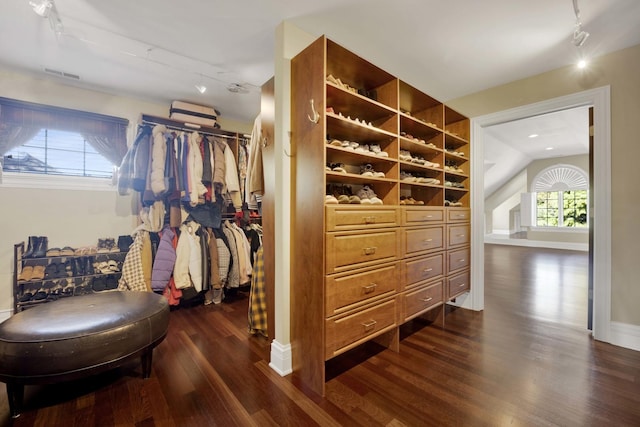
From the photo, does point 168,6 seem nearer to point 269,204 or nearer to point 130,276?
point 269,204

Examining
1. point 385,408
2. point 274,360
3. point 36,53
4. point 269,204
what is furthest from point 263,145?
point 36,53

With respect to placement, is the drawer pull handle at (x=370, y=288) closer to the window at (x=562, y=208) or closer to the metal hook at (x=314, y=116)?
the metal hook at (x=314, y=116)

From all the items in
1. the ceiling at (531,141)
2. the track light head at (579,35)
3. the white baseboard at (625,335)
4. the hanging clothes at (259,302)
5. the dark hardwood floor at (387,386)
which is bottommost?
the dark hardwood floor at (387,386)

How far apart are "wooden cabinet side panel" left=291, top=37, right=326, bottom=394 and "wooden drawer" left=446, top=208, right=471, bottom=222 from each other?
165 cm

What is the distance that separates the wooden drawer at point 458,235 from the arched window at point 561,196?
7.05 m

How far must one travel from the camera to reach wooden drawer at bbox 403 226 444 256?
80.2 inches

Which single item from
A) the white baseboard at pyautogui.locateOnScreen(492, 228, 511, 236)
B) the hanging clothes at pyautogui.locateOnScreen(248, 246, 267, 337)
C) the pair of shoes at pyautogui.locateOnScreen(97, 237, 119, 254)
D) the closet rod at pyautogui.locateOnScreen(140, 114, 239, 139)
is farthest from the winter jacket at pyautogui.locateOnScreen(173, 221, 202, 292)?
the white baseboard at pyautogui.locateOnScreen(492, 228, 511, 236)

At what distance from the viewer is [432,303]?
230 cm

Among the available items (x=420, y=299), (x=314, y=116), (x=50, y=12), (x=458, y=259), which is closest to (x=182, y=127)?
(x=50, y=12)

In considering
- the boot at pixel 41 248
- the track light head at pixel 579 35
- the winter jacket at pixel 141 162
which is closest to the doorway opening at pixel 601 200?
the track light head at pixel 579 35

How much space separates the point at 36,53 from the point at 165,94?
39.4 inches

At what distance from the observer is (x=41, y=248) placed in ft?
8.10

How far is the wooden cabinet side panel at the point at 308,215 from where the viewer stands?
4.93 ft

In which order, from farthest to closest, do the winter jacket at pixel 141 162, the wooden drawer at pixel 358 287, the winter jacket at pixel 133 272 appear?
the winter jacket at pixel 141 162, the winter jacket at pixel 133 272, the wooden drawer at pixel 358 287
